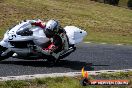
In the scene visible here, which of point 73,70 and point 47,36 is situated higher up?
point 47,36

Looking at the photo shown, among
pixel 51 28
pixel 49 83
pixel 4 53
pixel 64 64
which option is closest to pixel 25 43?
pixel 4 53

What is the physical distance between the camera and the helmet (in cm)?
1252

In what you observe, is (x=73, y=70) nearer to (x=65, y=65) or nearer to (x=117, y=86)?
(x=65, y=65)

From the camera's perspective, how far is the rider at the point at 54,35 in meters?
12.6

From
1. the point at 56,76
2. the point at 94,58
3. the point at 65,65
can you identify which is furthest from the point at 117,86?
the point at 94,58

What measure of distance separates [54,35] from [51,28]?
0.42m

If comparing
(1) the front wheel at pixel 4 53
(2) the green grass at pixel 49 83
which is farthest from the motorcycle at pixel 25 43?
(2) the green grass at pixel 49 83

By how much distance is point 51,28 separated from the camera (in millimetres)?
12492

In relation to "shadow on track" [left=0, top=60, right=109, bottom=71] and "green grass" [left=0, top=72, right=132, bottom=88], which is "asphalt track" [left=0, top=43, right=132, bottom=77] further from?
"green grass" [left=0, top=72, right=132, bottom=88]

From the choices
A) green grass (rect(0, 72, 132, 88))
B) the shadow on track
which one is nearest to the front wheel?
the shadow on track

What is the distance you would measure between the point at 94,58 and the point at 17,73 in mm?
4623

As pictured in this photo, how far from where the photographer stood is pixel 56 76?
10.4 metres

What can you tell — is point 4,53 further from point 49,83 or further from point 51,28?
point 49,83

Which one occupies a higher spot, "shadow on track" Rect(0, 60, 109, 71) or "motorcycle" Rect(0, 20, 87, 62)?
"motorcycle" Rect(0, 20, 87, 62)
